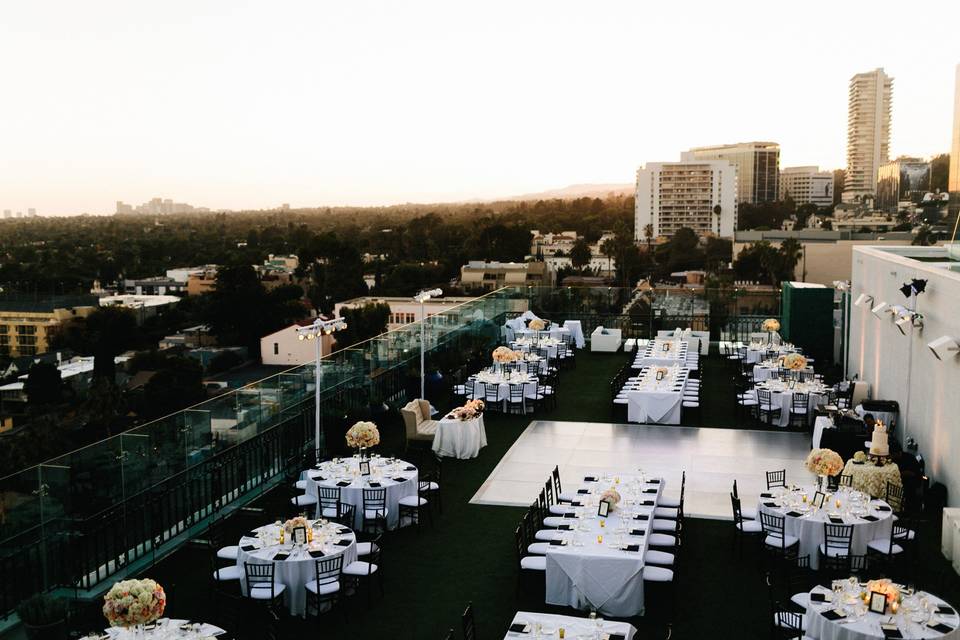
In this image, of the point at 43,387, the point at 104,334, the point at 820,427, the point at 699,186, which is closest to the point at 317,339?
the point at 820,427

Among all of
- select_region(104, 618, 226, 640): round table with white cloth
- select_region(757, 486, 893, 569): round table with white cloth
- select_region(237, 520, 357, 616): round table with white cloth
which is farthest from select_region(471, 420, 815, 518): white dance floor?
select_region(104, 618, 226, 640): round table with white cloth

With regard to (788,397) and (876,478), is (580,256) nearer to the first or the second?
(788,397)

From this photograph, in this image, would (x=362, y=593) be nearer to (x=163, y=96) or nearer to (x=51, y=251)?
(x=163, y=96)

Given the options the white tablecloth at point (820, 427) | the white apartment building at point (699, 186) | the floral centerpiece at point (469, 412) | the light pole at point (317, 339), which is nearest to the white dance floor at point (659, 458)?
the white tablecloth at point (820, 427)

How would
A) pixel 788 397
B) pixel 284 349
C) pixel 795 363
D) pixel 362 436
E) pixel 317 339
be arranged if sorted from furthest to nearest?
1. pixel 284 349
2. pixel 795 363
3. pixel 788 397
4. pixel 317 339
5. pixel 362 436

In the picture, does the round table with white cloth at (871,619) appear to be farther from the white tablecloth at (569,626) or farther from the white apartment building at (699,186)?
the white apartment building at (699,186)

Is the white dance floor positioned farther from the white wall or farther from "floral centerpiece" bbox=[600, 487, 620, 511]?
"floral centerpiece" bbox=[600, 487, 620, 511]
